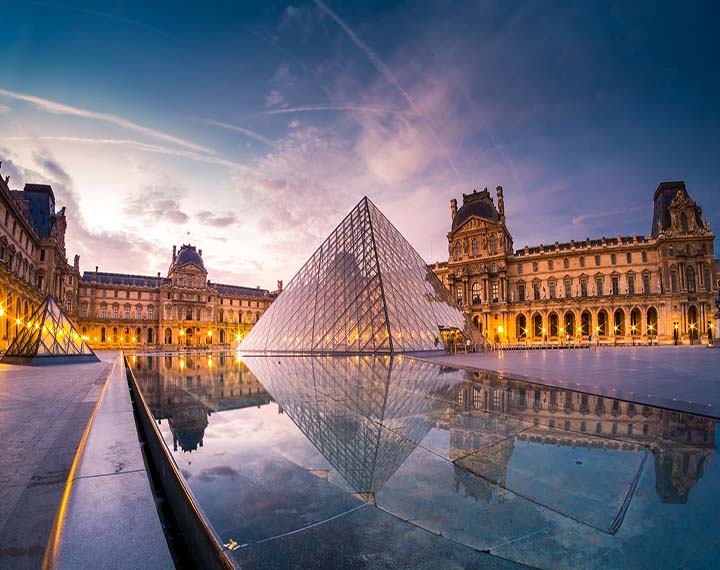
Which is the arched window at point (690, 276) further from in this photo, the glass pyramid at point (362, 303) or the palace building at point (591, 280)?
the glass pyramid at point (362, 303)

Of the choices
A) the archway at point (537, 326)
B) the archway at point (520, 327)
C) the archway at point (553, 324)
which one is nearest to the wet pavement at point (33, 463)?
the archway at point (520, 327)

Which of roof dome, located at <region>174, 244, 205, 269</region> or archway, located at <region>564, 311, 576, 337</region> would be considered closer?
archway, located at <region>564, 311, 576, 337</region>

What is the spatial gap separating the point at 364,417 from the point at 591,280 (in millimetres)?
54634

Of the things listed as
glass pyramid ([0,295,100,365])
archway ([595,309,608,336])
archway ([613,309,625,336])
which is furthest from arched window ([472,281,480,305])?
glass pyramid ([0,295,100,365])

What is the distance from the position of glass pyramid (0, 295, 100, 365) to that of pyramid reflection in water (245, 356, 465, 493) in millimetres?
15017

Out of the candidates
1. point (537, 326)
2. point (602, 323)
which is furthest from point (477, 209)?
point (602, 323)

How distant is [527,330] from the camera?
173 ft

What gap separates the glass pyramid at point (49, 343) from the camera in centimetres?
1844

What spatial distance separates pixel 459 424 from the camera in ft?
16.7

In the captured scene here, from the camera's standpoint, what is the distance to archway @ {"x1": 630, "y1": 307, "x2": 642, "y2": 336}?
4822 centimetres

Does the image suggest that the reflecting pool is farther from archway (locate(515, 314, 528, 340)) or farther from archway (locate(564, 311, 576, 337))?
archway (locate(564, 311, 576, 337))

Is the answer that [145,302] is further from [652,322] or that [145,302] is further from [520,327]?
[652,322]

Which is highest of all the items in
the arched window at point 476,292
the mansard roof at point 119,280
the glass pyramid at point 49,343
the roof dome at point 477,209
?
the roof dome at point 477,209

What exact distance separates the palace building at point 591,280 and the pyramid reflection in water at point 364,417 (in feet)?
154
